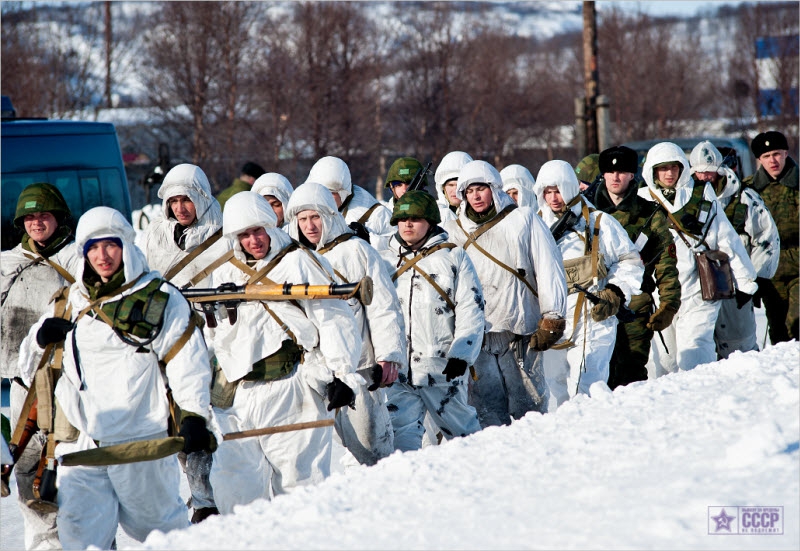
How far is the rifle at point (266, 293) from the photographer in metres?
5.20

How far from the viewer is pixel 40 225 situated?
5.68 m

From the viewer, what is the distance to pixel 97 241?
4625 mm

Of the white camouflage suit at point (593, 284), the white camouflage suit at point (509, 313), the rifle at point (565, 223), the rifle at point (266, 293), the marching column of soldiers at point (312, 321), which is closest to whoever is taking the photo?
the marching column of soldiers at point (312, 321)

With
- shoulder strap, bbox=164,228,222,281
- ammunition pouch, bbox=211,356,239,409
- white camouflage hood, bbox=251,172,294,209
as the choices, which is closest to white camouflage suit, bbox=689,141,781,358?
white camouflage hood, bbox=251,172,294,209

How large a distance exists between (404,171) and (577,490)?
5885 millimetres

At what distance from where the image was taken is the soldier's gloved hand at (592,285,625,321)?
7.22 metres

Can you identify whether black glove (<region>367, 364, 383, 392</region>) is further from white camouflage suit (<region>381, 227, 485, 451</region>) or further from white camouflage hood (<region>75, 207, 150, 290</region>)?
white camouflage hood (<region>75, 207, 150, 290</region>)

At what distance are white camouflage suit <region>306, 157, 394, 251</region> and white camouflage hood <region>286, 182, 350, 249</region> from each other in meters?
1.85

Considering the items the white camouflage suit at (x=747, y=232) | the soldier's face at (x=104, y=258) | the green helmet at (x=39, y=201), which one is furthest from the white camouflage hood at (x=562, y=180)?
the soldier's face at (x=104, y=258)

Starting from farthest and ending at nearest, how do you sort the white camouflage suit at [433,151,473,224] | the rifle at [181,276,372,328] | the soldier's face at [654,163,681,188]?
1. the white camouflage suit at [433,151,473,224]
2. the soldier's face at [654,163,681,188]
3. the rifle at [181,276,372,328]

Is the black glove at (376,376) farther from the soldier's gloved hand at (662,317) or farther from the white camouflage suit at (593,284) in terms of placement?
the soldier's gloved hand at (662,317)

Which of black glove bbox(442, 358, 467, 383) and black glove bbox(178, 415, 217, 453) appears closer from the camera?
black glove bbox(178, 415, 217, 453)

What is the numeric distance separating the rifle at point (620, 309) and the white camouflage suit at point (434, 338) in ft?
3.95

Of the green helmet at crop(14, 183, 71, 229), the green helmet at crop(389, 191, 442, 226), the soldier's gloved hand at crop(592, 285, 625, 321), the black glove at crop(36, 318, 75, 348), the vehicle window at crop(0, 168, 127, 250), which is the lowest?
the soldier's gloved hand at crop(592, 285, 625, 321)
